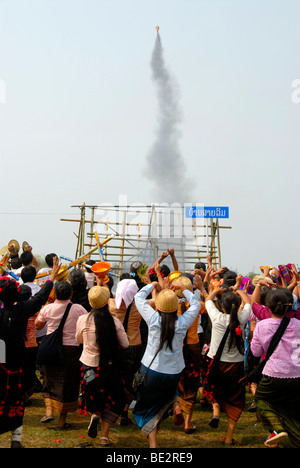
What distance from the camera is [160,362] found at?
17.1ft

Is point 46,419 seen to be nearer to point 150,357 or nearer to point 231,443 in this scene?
point 150,357

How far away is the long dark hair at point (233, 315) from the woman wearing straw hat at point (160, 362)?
65cm

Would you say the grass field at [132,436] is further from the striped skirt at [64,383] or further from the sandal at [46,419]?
the striped skirt at [64,383]

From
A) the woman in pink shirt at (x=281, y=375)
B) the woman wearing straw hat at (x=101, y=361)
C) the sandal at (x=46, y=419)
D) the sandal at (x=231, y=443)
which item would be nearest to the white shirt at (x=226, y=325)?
the woman in pink shirt at (x=281, y=375)

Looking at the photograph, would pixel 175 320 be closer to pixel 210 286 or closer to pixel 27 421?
pixel 210 286

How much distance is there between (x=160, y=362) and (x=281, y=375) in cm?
142

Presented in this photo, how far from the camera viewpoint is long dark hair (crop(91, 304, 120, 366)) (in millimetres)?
5531

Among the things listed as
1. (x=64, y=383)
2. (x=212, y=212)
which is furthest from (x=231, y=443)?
(x=212, y=212)

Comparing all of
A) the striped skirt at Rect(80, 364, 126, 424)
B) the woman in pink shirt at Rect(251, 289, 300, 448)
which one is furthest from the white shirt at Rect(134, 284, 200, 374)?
the woman in pink shirt at Rect(251, 289, 300, 448)

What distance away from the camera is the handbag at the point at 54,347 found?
616 centimetres

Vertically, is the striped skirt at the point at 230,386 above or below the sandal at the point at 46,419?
above

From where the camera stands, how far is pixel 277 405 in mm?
5336

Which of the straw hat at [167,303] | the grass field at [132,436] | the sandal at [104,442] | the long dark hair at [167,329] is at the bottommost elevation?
the grass field at [132,436]

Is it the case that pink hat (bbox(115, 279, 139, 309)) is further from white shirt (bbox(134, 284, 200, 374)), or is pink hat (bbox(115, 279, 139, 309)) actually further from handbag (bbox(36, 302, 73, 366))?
white shirt (bbox(134, 284, 200, 374))
